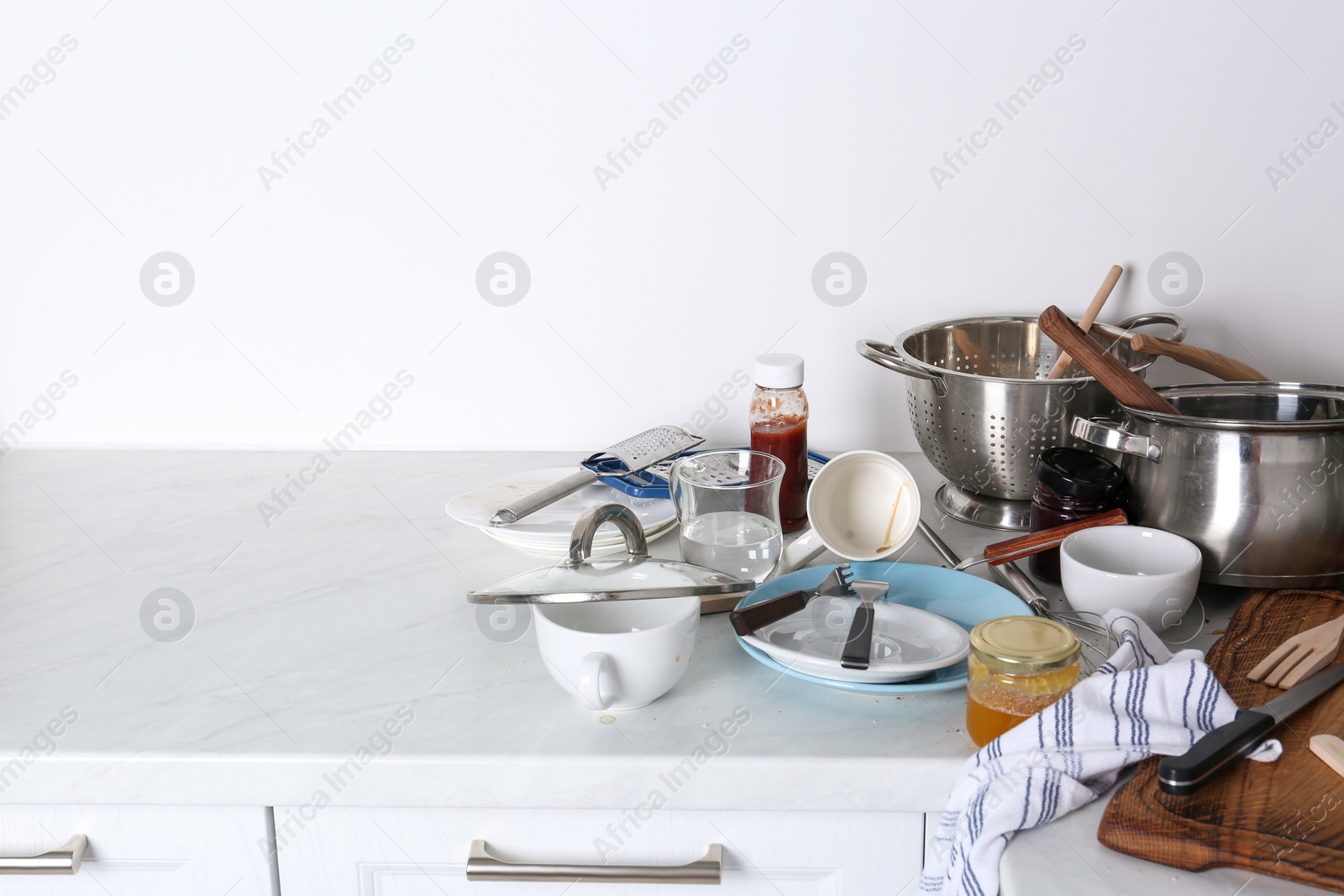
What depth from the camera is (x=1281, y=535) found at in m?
0.84

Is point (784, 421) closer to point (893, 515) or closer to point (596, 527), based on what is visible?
point (893, 515)

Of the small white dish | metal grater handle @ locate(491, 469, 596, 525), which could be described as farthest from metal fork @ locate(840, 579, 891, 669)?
metal grater handle @ locate(491, 469, 596, 525)

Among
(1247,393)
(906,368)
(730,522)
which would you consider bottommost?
(730,522)

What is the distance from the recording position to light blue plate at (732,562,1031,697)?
80 cm

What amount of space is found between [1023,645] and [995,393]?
38 cm

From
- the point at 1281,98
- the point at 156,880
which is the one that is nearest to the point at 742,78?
the point at 1281,98

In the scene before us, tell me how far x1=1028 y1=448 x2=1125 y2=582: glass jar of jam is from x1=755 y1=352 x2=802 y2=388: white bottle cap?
251mm

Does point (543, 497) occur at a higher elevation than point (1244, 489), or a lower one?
lower

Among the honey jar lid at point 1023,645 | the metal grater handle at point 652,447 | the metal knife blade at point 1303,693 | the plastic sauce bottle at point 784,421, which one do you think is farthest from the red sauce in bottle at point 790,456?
the metal knife blade at point 1303,693

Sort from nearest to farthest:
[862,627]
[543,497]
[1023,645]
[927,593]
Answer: [1023,645], [862,627], [927,593], [543,497]

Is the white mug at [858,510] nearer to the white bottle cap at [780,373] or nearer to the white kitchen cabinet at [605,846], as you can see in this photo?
the white bottle cap at [780,373]

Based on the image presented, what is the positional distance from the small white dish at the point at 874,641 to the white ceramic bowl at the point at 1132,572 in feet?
0.37

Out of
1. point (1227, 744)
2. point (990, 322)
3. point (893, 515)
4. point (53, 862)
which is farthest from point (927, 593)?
point (53, 862)

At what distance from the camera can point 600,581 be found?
794mm
